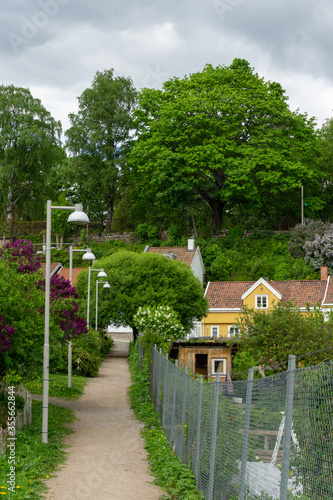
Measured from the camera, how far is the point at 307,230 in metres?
56.4

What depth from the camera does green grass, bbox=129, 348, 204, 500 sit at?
32.6 ft

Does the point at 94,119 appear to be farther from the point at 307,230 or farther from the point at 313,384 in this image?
→ the point at 313,384

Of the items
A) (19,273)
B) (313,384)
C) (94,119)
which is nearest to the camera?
(313,384)

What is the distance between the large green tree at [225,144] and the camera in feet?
184

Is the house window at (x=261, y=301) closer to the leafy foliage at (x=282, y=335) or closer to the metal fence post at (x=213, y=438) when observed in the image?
the leafy foliage at (x=282, y=335)

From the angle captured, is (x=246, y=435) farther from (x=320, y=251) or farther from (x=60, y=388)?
(x=320, y=251)

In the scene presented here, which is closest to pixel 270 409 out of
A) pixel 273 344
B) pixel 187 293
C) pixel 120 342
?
pixel 273 344

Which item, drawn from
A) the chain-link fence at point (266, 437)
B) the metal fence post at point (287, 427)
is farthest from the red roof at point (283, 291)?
the metal fence post at point (287, 427)

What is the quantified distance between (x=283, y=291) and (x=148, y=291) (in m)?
12.7

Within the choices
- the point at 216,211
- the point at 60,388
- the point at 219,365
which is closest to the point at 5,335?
the point at 60,388

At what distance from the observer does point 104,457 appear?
1320 cm

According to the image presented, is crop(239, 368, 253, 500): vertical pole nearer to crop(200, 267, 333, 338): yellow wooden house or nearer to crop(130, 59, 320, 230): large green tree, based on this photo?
crop(200, 267, 333, 338): yellow wooden house

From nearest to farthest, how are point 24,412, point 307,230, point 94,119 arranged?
1. point 24,412
2. point 307,230
3. point 94,119

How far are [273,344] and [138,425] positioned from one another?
30.5 ft
